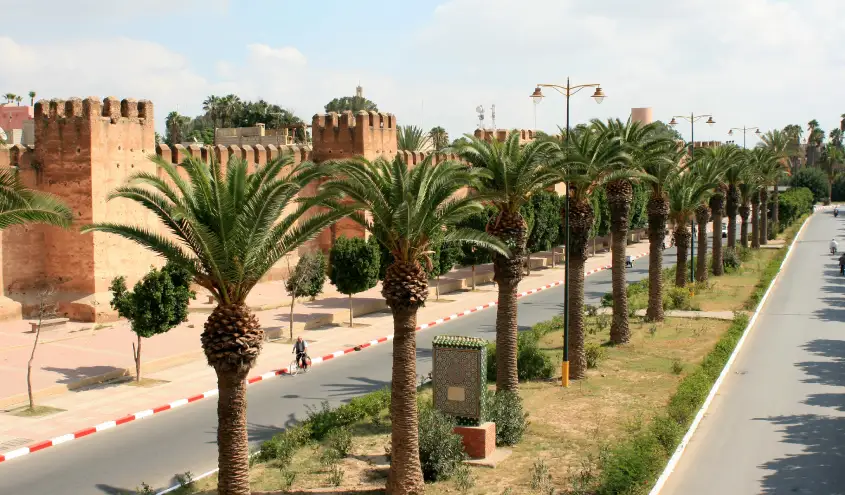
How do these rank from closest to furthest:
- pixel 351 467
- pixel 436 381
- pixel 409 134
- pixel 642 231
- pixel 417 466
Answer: pixel 417 466
pixel 351 467
pixel 436 381
pixel 409 134
pixel 642 231

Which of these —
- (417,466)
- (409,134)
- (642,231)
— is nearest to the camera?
(417,466)

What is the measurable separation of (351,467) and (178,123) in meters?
52.9

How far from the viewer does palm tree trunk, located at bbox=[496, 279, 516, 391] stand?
1784cm

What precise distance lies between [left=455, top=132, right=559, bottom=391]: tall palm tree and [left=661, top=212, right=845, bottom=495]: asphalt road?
13.0 ft

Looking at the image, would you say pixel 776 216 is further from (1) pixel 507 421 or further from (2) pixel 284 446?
(2) pixel 284 446

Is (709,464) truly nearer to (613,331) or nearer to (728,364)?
(728,364)

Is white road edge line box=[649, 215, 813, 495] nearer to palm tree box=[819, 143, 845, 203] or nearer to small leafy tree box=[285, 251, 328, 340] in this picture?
small leafy tree box=[285, 251, 328, 340]

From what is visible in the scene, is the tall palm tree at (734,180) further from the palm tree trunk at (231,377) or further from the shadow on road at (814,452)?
the palm tree trunk at (231,377)

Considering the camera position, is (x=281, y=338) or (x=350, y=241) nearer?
(x=281, y=338)

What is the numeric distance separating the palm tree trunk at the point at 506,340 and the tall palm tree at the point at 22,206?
333 inches

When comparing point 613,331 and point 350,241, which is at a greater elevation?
point 350,241

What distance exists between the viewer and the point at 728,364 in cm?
2189

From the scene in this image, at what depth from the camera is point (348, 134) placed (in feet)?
120

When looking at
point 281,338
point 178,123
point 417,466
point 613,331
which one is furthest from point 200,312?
point 178,123
